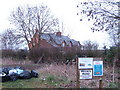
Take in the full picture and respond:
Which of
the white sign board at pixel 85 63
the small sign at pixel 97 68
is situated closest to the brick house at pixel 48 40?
the small sign at pixel 97 68

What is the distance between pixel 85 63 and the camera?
6.32m

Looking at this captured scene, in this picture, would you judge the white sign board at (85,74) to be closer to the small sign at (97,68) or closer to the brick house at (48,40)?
the small sign at (97,68)

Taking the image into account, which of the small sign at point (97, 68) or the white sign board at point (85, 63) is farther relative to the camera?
the small sign at point (97, 68)

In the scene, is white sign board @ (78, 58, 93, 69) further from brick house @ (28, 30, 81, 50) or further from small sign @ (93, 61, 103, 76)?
brick house @ (28, 30, 81, 50)

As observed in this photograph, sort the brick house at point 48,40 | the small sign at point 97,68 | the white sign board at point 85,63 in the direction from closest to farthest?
1. the white sign board at point 85,63
2. the small sign at point 97,68
3. the brick house at point 48,40

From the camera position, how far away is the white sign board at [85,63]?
20.5 feet

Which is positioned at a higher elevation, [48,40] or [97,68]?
[97,68]

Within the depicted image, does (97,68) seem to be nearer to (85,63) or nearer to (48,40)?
(85,63)

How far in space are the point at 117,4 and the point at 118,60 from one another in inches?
375

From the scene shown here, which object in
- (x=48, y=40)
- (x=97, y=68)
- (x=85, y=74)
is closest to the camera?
(x=85, y=74)

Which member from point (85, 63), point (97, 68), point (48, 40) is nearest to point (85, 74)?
point (85, 63)

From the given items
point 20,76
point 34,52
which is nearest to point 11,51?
point 34,52

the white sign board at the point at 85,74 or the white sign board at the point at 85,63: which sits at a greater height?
the white sign board at the point at 85,63

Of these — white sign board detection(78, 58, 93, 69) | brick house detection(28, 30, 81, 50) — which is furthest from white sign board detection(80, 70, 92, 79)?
brick house detection(28, 30, 81, 50)
